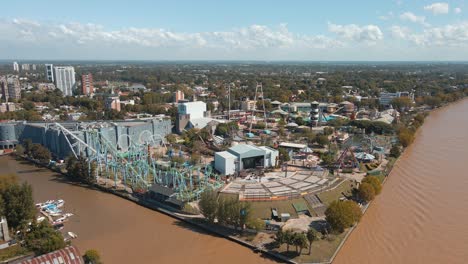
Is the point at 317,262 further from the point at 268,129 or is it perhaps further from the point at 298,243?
the point at 268,129

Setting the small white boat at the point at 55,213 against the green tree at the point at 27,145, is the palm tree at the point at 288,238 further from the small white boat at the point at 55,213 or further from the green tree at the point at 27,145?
the green tree at the point at 27,145

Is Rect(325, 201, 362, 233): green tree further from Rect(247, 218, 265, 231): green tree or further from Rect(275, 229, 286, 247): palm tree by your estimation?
Rect(247, 218, 265, 231): green tree

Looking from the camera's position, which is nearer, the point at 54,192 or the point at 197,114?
the point at 54,192

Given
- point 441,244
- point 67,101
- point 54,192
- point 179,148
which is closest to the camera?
point 441,244

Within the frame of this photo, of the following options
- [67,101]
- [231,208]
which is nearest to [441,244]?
Result: [231,208]

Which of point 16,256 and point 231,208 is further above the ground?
point 231,208

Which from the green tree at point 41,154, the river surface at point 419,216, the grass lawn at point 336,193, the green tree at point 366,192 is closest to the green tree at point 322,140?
the river surface at point 419,216
